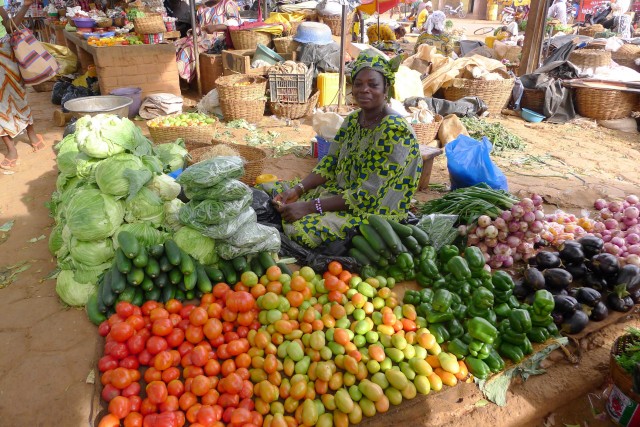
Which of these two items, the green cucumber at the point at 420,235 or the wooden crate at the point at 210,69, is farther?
the wooden crate at the point at 210,69

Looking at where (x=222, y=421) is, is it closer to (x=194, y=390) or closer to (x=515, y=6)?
(x=194, y=390)

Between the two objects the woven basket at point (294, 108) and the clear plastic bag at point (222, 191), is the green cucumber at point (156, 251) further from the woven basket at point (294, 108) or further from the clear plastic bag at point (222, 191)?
the woven basket at point (294, 108)

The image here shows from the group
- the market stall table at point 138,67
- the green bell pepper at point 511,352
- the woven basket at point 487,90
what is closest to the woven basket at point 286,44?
the market stall table at point 138,67

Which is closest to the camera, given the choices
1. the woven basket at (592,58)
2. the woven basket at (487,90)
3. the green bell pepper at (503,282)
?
the green bell pepper at (503,282)

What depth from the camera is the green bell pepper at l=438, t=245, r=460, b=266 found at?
338cm

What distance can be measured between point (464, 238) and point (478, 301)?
1171 millimetres

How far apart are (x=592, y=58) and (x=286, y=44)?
248 inches

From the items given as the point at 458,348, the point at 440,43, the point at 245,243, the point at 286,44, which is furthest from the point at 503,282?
the point at 440,43

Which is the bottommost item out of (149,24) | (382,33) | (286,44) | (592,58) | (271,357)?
(271,357)

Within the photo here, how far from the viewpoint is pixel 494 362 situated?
8.38 ft

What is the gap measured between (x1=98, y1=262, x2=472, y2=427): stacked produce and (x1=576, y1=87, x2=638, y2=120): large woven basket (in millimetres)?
7530

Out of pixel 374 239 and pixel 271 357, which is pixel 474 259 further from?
pixel 271 357

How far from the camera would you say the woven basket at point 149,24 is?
808 centimetres

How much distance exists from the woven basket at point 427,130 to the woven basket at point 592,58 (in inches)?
183
